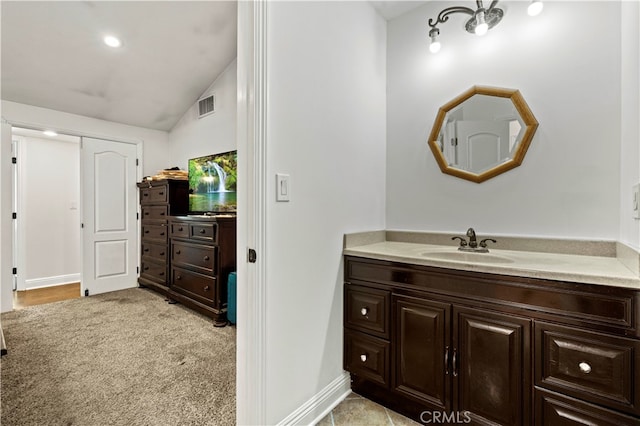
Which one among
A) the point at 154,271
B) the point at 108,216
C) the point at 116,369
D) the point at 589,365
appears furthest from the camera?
the point at 108,216

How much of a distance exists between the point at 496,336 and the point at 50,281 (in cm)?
589

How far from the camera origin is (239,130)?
130 centimetres

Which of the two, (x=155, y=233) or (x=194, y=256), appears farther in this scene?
(x=155, y=233)

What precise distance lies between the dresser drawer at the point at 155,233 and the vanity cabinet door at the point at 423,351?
3198mm

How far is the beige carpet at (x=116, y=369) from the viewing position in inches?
62.3

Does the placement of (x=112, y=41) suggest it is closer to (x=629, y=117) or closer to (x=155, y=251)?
(x=155, y=251)

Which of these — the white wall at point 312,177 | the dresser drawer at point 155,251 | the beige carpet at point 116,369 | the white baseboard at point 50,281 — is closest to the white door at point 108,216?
the dresser drawer at point 155,251

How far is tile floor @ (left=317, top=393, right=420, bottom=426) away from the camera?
151cm

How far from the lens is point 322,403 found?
158 centimetres

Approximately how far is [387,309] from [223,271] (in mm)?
1820

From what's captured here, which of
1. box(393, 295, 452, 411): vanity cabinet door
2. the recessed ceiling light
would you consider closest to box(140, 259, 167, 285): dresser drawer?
the recessed ceiling light

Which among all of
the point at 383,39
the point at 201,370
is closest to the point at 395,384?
the point at 201,370

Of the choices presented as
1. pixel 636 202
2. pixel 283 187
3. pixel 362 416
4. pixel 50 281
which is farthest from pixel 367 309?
pixel 50 281

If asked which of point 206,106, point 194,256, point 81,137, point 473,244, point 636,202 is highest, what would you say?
point 206,106
